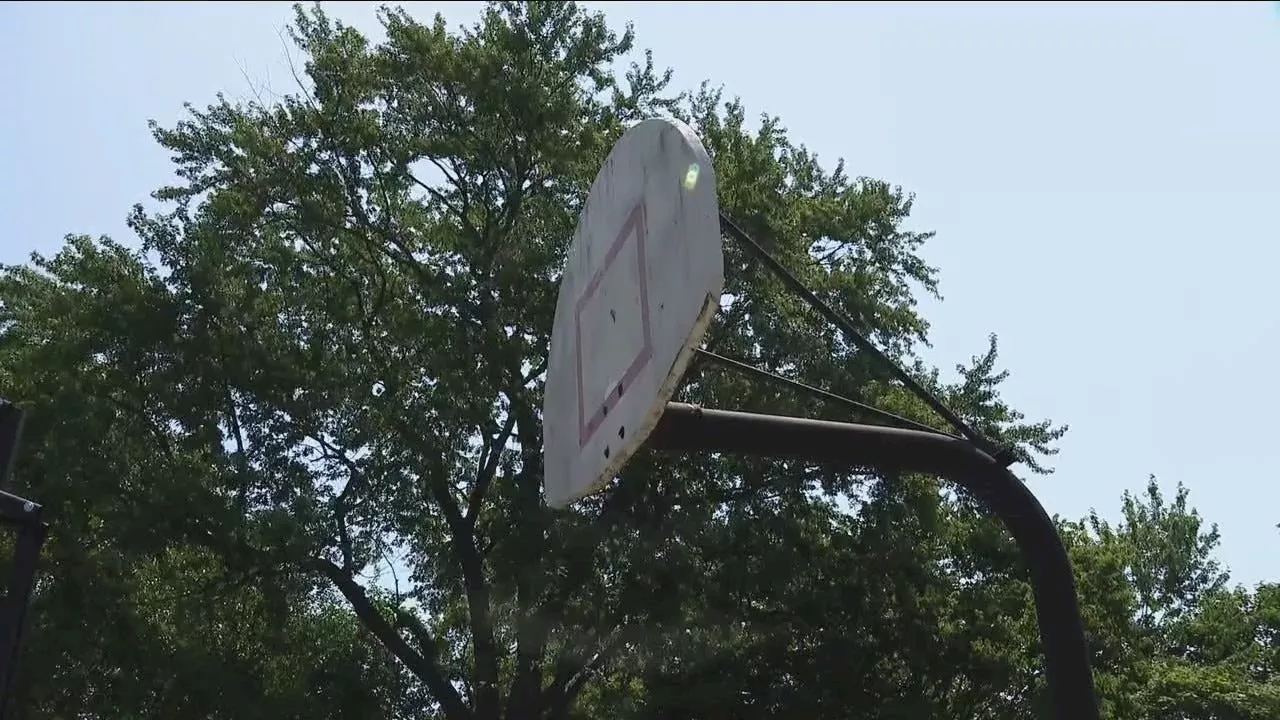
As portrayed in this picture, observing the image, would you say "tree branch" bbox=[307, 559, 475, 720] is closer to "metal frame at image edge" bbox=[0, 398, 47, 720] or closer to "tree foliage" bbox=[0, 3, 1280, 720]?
"tree foliage" bbox=[0, 3, 1280, 720]

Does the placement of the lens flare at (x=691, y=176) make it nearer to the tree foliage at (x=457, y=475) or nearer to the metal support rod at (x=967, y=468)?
the metal support rod at (x=967, y=468)

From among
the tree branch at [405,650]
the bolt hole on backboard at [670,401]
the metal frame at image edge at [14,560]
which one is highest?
the tree branch at [405,650]

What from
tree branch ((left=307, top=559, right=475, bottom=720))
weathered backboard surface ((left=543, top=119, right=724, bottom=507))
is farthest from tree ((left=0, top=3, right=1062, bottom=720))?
weathered backboard surface ((left=543, top=119, right=724, bottom=507))

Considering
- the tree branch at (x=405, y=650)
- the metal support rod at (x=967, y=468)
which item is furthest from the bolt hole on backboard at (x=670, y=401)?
the tree branch at (x=405, y=650)

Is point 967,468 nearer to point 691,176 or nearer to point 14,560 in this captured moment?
point 691,176

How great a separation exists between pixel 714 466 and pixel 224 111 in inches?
330

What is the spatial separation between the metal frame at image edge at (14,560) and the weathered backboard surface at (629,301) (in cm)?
236

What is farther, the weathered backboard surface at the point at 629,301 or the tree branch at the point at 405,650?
the tree branch at the point at 405,650

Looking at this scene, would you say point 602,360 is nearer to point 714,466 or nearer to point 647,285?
point 647,285

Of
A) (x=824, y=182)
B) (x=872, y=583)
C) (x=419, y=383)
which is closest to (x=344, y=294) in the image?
(x=419, y=383)

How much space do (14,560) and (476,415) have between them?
953 cm

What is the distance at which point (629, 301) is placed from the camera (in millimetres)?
5309

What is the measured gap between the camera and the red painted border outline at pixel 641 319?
498 cm

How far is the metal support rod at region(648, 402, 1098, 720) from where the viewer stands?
17.6 ft
